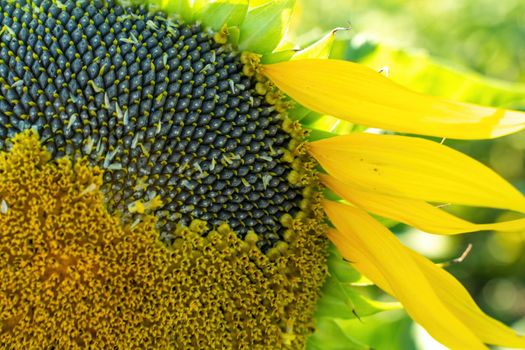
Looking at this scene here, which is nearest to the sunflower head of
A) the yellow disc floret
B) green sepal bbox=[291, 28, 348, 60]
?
the yellow disc floret

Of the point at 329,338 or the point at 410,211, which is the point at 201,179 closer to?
the point at 410,211

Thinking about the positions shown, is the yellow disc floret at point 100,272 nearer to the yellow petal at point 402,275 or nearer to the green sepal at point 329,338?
the yellow petal at point 402,275

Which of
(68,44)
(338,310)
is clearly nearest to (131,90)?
(68,44)

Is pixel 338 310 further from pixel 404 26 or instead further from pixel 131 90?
pixel 404 26

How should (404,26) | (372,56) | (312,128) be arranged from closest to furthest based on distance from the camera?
1. (312,128)
2. (372,56)
3. (404,26)

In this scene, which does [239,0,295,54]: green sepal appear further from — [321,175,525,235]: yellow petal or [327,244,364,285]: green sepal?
[327,244,364,285]: green sepal

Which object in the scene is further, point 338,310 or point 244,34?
point 338,310

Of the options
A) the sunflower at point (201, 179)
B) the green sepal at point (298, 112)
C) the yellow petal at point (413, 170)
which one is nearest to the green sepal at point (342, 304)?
the sunflower at point (201, 179)
